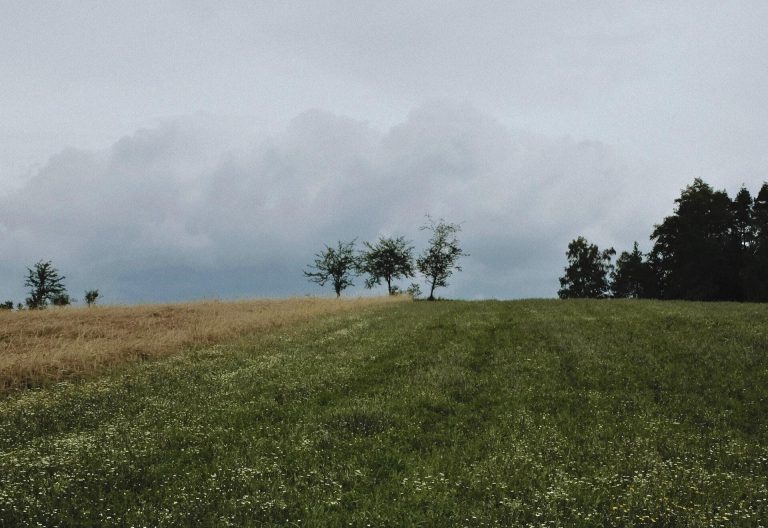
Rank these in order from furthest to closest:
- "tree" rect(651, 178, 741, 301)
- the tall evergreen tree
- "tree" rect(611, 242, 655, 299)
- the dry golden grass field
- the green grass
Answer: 1. "tree" rect(611, 242, 655, 299)
2. "tree" rect(651, 178, 741, 301)
3. the tall evergreen tree
4. the dry golden grass field
5. the green grass

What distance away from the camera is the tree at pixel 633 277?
10606 centimetres

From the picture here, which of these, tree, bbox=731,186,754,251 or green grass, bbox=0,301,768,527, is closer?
green grass, bbox=0,301,768,527

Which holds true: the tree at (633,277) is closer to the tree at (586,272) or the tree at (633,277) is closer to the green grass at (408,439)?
the tree at (586,272)

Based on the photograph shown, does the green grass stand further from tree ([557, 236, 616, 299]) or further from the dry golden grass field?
tree ([557, 236, 616, 299])

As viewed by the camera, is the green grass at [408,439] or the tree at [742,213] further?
the tree at [742,213]

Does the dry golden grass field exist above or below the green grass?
above

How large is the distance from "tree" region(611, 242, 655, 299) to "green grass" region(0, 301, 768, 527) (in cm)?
9183

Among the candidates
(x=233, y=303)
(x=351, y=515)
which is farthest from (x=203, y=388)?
(x=233, y=303)

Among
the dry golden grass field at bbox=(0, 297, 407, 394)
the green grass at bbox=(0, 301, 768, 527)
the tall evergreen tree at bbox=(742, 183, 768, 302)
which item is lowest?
the green grass at bbox=(0, 301, 768, 527)

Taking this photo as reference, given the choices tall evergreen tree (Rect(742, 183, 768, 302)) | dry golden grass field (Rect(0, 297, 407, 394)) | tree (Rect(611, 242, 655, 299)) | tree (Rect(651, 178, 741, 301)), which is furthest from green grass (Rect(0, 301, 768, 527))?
tree (Rect(611, 242, 655, 299))

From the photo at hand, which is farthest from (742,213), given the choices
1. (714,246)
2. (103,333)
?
(103,333)

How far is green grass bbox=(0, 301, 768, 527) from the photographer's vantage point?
9.09 m

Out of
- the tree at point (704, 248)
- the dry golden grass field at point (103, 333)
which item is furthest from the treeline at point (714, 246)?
the dry golden grass field at point (103, 333)

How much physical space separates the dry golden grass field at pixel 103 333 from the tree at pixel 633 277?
77.1 meters
